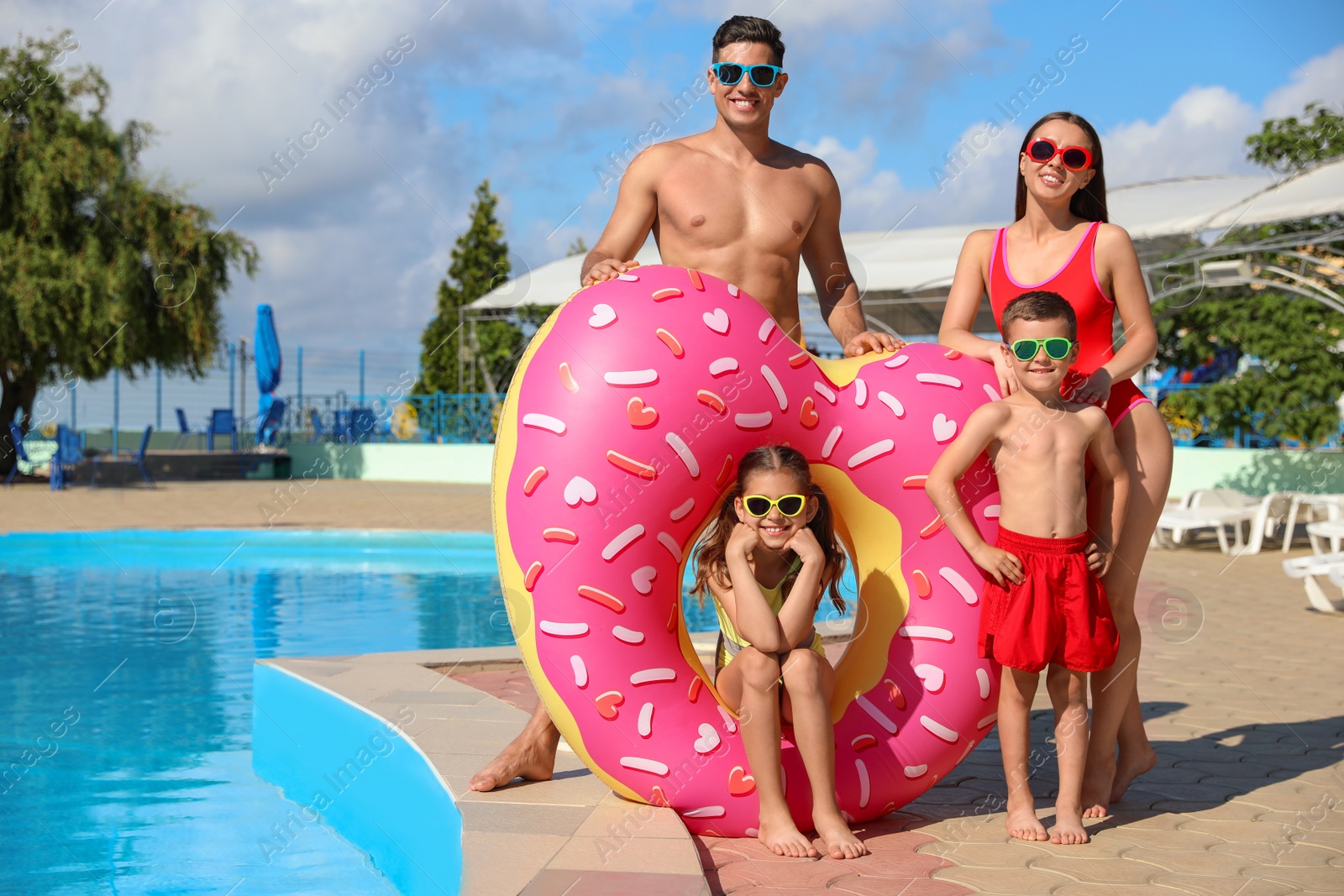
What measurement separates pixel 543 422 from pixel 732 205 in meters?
1.02

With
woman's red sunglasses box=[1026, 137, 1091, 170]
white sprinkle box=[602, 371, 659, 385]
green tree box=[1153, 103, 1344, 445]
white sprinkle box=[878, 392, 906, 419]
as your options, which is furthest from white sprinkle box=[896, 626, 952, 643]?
green tree box=[1153, 103, 1344, 445]

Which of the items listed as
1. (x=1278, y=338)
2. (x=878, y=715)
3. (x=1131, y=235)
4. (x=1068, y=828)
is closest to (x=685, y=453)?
(x=878, y=715)

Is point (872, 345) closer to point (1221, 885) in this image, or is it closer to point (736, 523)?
point (736, 523)

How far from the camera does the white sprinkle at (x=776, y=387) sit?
332cm

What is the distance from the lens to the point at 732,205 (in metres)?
3.71

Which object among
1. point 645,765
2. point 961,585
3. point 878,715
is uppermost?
point 961,585

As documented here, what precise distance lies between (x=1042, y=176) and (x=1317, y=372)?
11367 mm

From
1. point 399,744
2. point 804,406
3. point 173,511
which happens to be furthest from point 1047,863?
point 173,511

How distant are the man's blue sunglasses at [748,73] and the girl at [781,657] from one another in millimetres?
1219

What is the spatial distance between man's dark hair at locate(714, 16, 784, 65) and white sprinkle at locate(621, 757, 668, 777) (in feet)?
7.15

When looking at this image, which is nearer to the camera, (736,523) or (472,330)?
(736,523)

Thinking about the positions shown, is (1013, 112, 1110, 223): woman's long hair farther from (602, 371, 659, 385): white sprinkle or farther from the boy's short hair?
(602, 371, 659, 385): white sprinkle

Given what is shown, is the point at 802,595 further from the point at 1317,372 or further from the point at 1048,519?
the point at 1317,372

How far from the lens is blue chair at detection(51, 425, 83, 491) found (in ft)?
65.6
